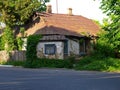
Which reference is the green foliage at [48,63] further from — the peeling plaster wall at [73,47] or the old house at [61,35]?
the peeling plaster wall at [73,47]

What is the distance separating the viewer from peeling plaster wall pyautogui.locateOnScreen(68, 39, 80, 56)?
48.8 meters

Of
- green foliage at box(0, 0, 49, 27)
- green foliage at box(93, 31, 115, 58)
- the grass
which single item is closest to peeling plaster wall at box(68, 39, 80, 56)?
green foliage at box(93, 31, 115, 58)

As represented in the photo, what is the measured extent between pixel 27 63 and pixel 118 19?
1126 cm

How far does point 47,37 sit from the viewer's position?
47.2m

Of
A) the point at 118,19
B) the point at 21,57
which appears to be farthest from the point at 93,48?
the point at 118,19

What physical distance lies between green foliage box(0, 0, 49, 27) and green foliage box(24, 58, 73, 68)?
9474mm

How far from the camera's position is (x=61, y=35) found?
4700 centimetres

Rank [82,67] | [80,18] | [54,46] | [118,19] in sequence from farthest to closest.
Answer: [80,18]
[54,46]
[82,67]
[118,19]

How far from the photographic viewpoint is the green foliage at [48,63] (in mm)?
40312

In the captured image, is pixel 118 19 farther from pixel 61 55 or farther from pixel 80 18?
pixel 80 18

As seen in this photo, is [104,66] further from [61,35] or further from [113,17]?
[61,35]

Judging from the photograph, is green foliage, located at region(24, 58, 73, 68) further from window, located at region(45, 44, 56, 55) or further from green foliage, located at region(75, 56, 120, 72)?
window, located at region(45, 44, 56, 55)

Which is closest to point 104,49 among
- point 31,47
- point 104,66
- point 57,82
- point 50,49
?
point 50,49

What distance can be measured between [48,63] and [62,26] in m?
10.2
